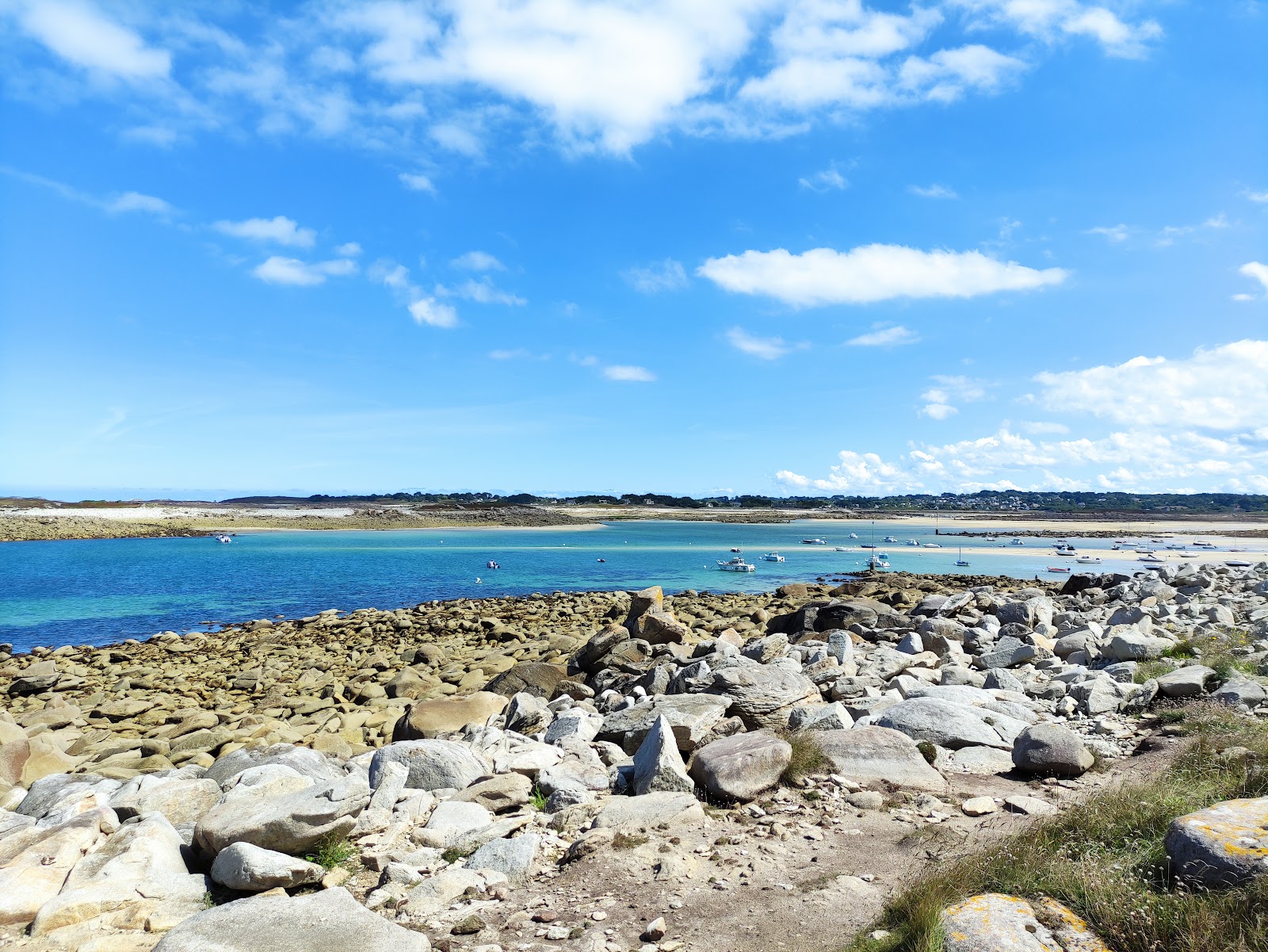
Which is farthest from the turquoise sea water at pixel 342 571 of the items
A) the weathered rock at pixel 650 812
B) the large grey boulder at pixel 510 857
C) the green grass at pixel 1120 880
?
the green grass at pixel 1120 880

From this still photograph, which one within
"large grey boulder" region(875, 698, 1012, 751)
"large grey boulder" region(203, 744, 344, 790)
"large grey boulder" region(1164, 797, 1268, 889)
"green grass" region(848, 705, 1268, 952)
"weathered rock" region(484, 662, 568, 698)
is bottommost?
"weathered rock" region(484, 662, 568, 698)

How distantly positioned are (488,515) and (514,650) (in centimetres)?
13108

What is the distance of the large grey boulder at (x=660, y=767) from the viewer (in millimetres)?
6949

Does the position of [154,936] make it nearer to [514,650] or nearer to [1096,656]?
[1096,656]

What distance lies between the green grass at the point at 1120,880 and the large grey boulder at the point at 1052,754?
1.06 meters

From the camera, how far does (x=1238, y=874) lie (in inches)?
151

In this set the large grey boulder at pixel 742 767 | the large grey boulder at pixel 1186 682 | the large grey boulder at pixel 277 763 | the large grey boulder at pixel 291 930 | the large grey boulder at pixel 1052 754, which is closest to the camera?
the large grey boulder at pixel 291 930

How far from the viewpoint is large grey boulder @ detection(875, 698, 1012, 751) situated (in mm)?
8148

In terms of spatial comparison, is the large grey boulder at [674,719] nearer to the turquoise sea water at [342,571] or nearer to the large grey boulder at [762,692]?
the large grey boulder at [762,692]

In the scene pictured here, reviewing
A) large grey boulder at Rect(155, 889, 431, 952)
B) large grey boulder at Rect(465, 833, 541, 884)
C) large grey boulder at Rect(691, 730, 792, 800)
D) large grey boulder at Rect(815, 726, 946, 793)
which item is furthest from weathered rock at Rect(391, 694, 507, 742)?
large grey boulder at Rect(155, 889, 431, 952)

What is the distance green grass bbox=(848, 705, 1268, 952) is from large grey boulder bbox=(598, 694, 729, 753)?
345 cm

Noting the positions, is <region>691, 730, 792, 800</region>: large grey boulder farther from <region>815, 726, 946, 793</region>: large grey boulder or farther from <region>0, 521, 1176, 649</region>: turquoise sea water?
<region>0, 521, 1176, 649</region>: turquoise sea water

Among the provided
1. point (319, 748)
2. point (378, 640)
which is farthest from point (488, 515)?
point (319, 748)

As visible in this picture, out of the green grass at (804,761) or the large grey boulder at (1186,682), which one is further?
the large grey boulder at (1186,682)
